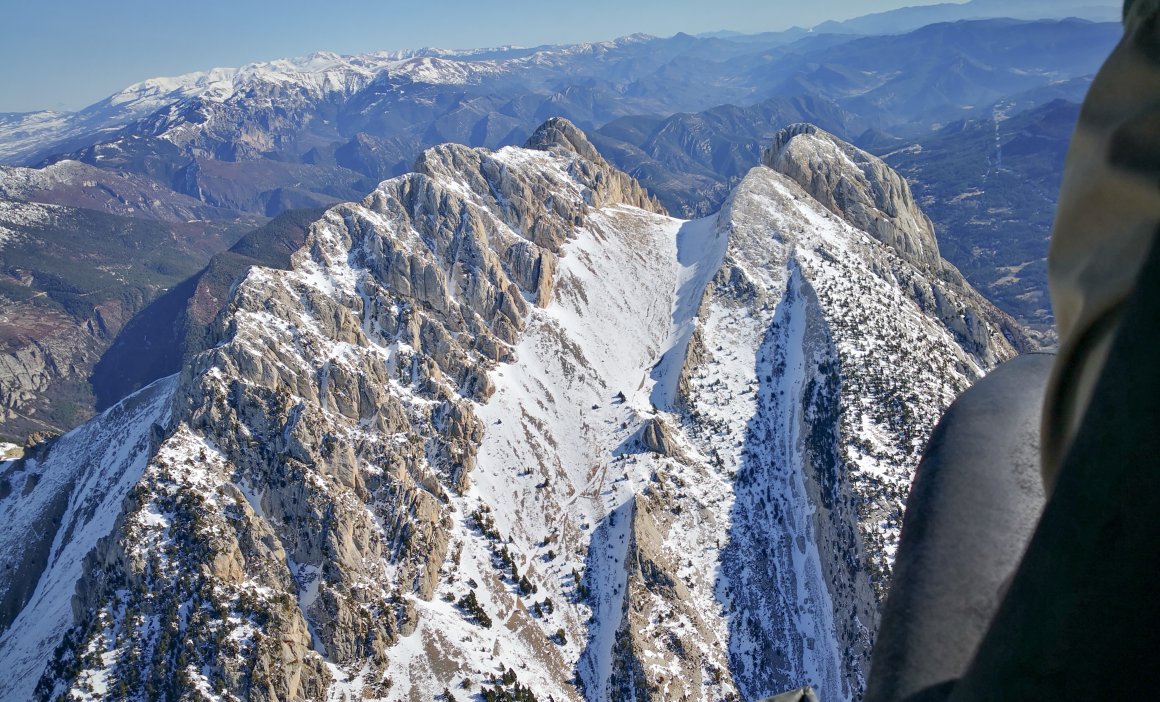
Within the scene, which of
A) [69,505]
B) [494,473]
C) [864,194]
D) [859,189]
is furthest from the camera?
[864,194]

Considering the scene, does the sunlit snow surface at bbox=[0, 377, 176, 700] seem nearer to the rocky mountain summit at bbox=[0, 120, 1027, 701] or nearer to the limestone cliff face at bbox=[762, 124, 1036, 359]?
the rocky mountain summit at bbox=[0, 120, 1027, 701]

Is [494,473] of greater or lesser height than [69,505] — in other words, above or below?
below

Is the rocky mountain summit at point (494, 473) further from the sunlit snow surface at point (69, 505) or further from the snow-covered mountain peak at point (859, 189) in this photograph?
the snow-covered mountain peak at point (859, 189)

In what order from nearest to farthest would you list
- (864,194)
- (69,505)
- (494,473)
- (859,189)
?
(69,505) → (494,473) → (859,189) → (864,194)

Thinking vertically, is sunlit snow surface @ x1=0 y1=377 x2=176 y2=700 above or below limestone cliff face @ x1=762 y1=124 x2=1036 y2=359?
A: below

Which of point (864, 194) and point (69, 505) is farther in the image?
point (864, 194)

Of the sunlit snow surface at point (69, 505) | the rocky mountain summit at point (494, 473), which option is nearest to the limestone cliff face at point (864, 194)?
the rocky mountain summit at point (494, 473)

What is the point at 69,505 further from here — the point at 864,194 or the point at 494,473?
the point at 864,194

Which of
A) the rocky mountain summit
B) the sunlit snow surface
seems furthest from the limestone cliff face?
the sunlit snow surface

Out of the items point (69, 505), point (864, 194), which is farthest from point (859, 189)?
point (69, 505)
